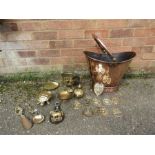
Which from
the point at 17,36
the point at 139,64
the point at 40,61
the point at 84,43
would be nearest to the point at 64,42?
the point at 84,43

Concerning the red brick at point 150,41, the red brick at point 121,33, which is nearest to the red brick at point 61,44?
the red brick at point 121,33

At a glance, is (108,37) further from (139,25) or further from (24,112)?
(24,112)

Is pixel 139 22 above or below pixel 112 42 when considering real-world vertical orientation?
above

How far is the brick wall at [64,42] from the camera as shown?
2324 mm

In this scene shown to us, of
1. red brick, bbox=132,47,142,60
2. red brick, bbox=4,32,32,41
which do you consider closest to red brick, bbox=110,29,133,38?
red brick, bbox=132,47,142,60

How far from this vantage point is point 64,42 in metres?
2.43

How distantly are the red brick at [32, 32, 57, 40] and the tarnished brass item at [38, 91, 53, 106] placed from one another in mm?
514

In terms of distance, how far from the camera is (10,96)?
7.97 ft

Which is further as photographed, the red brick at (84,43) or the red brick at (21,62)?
the red brick at (21,62)

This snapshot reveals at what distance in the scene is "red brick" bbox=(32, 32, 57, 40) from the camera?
2363mm

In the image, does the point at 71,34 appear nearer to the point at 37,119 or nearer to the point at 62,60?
the point at 62,60

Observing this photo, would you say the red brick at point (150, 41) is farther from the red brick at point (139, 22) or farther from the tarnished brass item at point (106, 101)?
the tarnished brass item at point (106, 101)

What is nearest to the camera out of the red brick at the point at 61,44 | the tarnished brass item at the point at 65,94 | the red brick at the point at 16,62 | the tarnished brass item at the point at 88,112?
the tarnished brass item at the point at 88,112

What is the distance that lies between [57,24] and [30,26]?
0.25 metres
